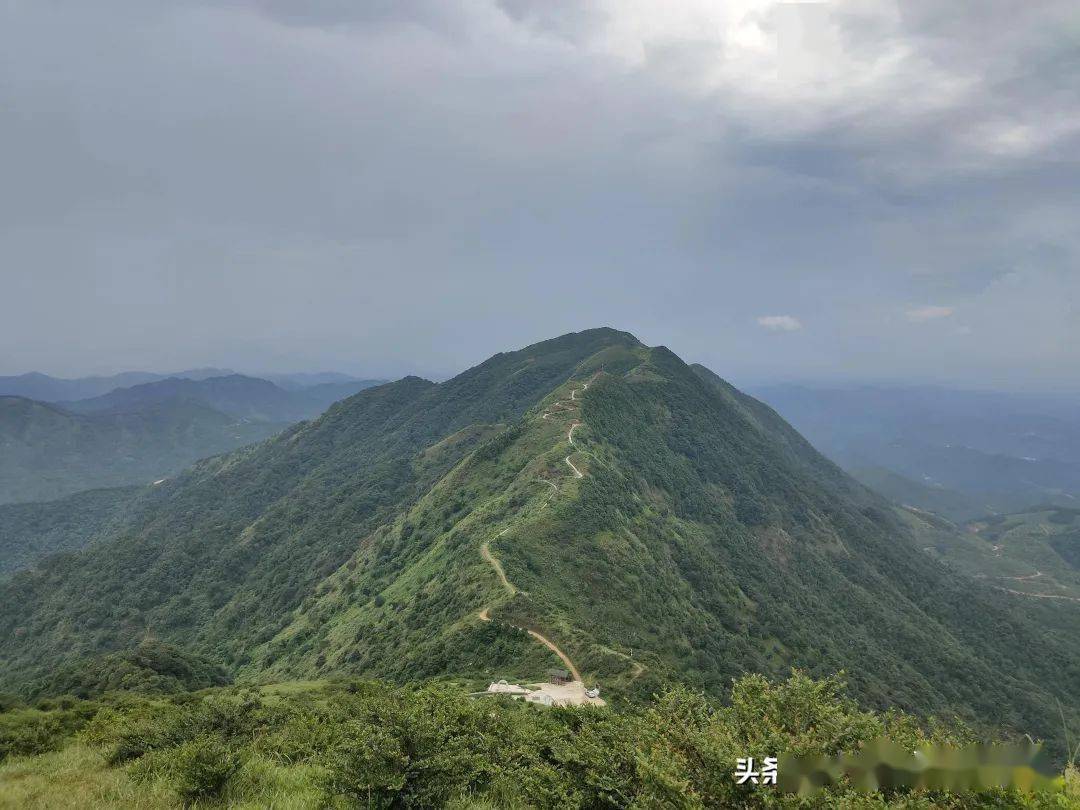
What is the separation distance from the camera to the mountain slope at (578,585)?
71438 millimetres

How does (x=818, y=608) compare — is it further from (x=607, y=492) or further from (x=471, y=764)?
(x=471, y=764)

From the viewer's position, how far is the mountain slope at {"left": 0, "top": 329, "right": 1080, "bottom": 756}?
71.4m

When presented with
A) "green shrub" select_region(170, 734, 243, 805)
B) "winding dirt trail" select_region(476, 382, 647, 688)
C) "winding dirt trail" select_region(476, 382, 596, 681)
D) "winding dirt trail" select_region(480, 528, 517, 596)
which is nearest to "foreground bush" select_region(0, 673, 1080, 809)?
"green shrub" select_region(170, 734, 243, 805)

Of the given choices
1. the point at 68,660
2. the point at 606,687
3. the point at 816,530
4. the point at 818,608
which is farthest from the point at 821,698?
the point at 816,530

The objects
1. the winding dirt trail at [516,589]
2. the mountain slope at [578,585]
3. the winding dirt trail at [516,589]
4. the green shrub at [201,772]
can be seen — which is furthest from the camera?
the mountain slope at [578,585]

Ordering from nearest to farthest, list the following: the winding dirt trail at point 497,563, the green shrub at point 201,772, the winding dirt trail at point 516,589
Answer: the green shrub at point 201,772 < the winding dirt trail at point 516,589 < the winding dirt trail at point 497,563

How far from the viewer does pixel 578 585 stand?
75.8 meters

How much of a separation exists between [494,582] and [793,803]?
64.0 meters

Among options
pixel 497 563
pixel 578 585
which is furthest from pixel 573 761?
pixel 578 585

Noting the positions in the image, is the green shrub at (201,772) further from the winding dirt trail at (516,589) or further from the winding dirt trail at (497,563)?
the winding dirt trail at (497,563)

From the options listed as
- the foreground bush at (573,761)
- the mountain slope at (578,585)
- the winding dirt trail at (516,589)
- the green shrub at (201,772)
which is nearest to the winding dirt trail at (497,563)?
the winding dirt trail at (516,589)

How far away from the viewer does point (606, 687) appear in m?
50.2

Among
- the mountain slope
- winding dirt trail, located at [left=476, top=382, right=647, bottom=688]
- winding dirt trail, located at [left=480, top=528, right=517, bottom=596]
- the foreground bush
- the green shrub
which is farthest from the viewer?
the mountain slope

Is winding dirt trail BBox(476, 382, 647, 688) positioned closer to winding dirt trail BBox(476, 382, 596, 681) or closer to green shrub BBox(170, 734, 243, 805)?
winding dirt trail BBox(476, 382, 596, 681)
